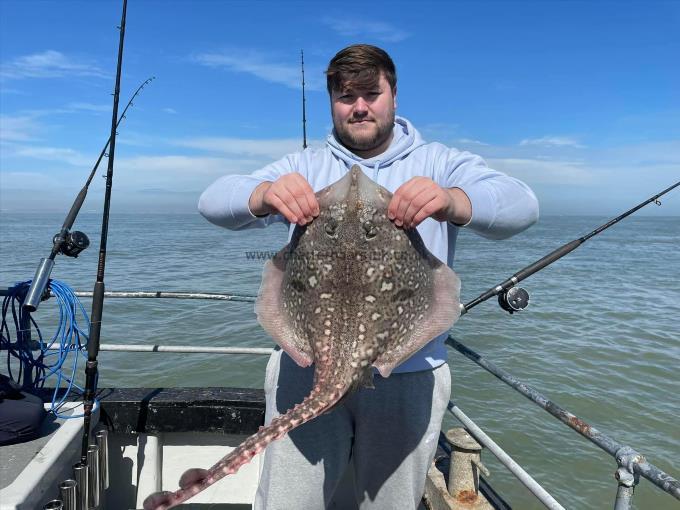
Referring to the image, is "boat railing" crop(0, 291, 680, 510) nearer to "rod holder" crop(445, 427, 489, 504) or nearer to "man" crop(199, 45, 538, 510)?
"rod holder" crop(445, 427, 489, 504)

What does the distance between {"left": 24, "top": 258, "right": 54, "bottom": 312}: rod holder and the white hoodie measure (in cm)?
190

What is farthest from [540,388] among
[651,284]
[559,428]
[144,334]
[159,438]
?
[651,284]

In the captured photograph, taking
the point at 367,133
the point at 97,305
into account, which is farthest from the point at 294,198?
the point at 97,305

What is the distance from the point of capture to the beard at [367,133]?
2.58 metres

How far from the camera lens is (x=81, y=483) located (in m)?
3.11

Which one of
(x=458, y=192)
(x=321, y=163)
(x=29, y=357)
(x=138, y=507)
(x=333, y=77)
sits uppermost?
(x=333, y=77)

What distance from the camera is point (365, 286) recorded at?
206cm

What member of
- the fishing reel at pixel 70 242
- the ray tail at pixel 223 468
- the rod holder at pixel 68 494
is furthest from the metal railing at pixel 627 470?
the fishing reel at pixel 70 242

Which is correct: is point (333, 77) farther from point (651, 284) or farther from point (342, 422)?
point (651, 284)

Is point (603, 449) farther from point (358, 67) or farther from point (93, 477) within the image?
point (93, 477)

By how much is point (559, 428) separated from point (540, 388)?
1.85m

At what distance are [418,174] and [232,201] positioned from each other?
41.4 inches

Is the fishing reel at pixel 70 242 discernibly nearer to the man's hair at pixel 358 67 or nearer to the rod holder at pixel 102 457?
the rod holder at pixel 102 457

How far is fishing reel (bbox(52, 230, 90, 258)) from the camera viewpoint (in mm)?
3984
